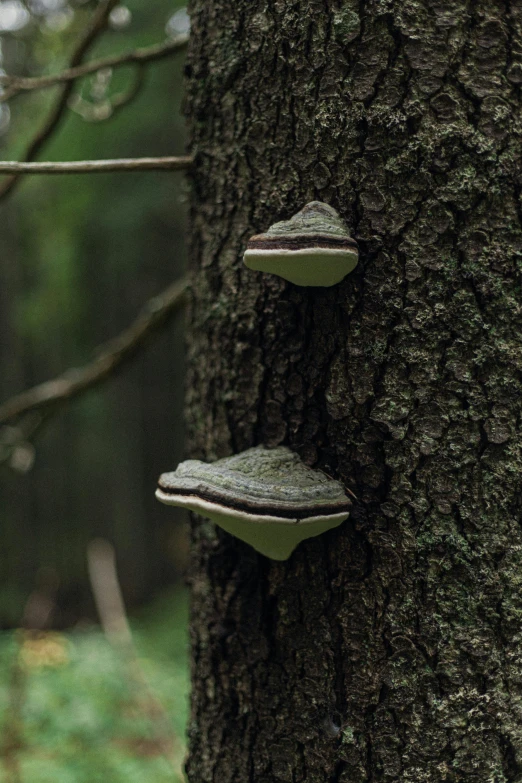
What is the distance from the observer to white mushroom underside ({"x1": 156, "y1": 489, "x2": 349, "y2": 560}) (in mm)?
1226

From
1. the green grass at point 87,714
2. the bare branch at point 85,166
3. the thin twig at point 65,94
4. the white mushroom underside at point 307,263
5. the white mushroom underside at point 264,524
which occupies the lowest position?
the green grass at point 87,714

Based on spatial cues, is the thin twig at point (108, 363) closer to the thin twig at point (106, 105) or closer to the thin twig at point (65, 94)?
the thin twig at point (65, 94)

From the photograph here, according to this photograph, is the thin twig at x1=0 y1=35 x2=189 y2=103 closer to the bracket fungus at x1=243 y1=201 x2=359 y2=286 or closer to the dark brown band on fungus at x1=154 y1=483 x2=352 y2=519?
the bracket fungus at x1=243 y1=201 x2=359 y2=286

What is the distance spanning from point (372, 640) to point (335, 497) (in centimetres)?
34

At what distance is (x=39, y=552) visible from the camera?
12617 millimetres

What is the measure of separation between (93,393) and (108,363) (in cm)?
614

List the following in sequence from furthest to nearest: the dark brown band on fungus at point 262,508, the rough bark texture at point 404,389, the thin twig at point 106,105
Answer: the thin twig at point 106,105 < the rough bark texture at point 404,389 < the dark brown band on fungus at point 262,508

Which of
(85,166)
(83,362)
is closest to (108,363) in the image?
(85,166)

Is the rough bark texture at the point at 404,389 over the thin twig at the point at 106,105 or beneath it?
beneath

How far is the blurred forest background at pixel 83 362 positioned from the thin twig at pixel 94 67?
7712 millimetres

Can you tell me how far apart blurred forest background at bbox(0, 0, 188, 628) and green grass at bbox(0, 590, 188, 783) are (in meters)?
3.31

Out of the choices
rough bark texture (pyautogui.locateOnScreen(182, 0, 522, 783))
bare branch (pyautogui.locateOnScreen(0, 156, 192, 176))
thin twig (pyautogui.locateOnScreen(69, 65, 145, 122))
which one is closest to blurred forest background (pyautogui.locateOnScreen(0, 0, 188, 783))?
thin twig (pyautogui.locateOnScreen(69, 65, 145, 122))

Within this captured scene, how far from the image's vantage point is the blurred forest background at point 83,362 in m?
10.6

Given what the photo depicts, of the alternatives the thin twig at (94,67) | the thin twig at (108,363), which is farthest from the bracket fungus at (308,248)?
the thin twig at (94,67)
